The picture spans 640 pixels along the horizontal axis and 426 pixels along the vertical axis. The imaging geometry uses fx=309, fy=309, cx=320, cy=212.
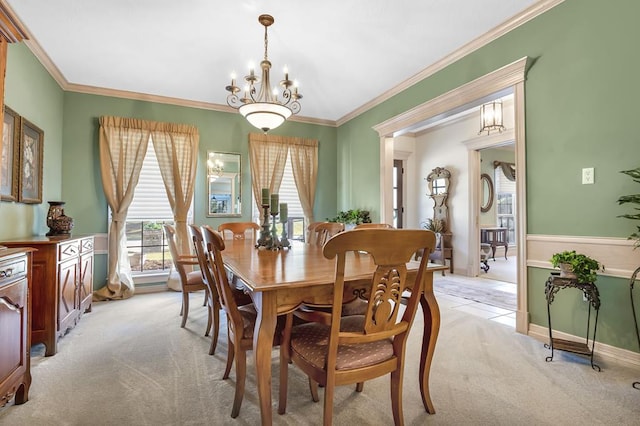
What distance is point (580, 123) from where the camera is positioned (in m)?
2.44

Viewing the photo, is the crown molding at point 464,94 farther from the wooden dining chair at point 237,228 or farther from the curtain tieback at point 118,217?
the curtain tieback at point 118,217

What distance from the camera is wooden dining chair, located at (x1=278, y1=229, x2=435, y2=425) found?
1.19 metres

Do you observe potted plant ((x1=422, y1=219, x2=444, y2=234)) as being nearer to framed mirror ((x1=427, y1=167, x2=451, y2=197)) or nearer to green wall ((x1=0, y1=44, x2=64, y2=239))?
framed mirror ((x1=427, y1=167, x2=451, y2=197))

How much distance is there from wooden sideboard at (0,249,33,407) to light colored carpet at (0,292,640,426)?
0.48ft

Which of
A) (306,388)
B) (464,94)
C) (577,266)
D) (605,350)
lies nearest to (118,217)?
(306,388)

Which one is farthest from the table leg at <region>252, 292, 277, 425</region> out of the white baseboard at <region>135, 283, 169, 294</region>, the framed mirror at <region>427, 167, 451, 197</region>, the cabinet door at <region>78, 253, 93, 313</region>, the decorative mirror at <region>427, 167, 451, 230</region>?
the framed mirror at <region>427, 167, 451, 197</region>

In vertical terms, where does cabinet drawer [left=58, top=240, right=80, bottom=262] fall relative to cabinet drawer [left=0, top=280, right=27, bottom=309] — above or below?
above

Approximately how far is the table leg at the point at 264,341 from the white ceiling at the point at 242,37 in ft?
8.08

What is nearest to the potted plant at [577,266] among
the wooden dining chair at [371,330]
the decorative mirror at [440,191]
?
the wooden dining chair at [371,330]

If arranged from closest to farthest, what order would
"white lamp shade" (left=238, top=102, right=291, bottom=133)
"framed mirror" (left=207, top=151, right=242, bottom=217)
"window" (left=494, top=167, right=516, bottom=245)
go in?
"white lamp shade" (left=238, top=102, right=291, bottom=133) → "framed mirror" (left=207, top=151, right=242, bottom=217) → "window" (left=494, top=167, right=516, bottom=245)

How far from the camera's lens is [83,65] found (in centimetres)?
358

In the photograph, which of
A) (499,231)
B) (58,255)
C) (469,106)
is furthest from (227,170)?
(499,231)

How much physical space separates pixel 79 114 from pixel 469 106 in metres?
4.90

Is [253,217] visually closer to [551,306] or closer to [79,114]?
[79,114]
